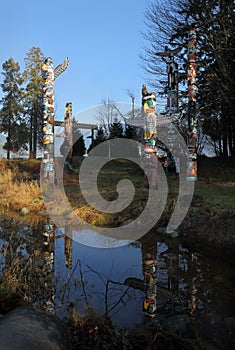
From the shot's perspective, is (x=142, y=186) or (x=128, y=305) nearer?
(x=128, y=305)

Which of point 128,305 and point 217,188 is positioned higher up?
point 217,188

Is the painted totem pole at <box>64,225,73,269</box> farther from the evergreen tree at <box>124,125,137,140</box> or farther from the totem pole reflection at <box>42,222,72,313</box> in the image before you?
the evergreen tree at <box>124,125,137,140</box>

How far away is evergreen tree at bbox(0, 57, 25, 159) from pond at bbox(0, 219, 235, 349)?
84.8 ft

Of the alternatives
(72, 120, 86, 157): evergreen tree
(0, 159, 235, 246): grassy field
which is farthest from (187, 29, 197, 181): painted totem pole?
(72, 120, 86, 157): evergreen tree

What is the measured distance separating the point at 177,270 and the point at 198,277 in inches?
15.7

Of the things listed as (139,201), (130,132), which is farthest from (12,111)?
(139,201)

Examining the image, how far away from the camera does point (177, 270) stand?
5133mm

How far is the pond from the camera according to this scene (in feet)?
11.6

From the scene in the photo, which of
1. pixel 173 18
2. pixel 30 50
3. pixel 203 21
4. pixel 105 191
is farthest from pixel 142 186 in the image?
pixel 30 50

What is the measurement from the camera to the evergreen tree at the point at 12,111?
102 ft

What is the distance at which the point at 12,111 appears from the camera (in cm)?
3084

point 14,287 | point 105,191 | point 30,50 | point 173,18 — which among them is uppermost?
point 30,50

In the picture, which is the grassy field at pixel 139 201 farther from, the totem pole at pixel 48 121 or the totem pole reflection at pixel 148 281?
the totem pole reflection at pixel 148 281

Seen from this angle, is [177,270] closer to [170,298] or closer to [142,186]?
[170,298]
